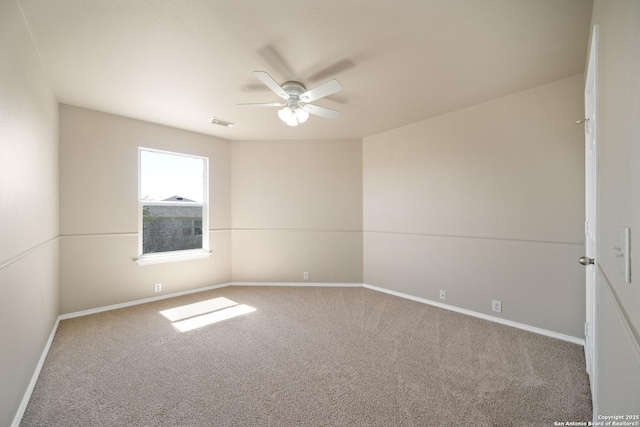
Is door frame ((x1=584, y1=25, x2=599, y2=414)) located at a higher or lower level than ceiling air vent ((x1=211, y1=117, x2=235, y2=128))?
lower

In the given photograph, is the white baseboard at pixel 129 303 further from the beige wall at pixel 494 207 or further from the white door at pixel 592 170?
the white door at pixel 592 170

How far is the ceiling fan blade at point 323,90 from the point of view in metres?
2.22

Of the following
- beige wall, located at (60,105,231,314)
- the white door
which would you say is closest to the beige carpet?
beige wall, located at (60,105,231,314)

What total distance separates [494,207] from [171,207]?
184 inches

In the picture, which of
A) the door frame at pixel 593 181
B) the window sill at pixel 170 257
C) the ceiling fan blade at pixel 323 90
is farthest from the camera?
the window sill at pixel 170 257

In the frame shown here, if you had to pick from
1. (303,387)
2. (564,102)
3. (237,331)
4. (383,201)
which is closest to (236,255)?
(237,331)

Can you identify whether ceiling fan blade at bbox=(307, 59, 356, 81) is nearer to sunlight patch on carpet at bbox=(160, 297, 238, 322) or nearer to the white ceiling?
the white ceiling

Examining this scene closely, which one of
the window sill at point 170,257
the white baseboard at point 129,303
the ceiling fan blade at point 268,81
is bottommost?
the white baseboard at point 129,303

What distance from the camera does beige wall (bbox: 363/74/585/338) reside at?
8.84 feet

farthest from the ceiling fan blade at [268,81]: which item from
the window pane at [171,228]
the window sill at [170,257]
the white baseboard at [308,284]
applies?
the white baseboard at [308,284]

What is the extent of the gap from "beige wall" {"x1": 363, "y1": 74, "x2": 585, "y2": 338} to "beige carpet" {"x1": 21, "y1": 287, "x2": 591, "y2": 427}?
438mm

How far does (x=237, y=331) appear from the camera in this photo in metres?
2.96

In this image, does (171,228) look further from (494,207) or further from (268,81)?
(494,207)

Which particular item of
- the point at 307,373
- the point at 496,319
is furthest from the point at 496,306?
the point at 307,373
